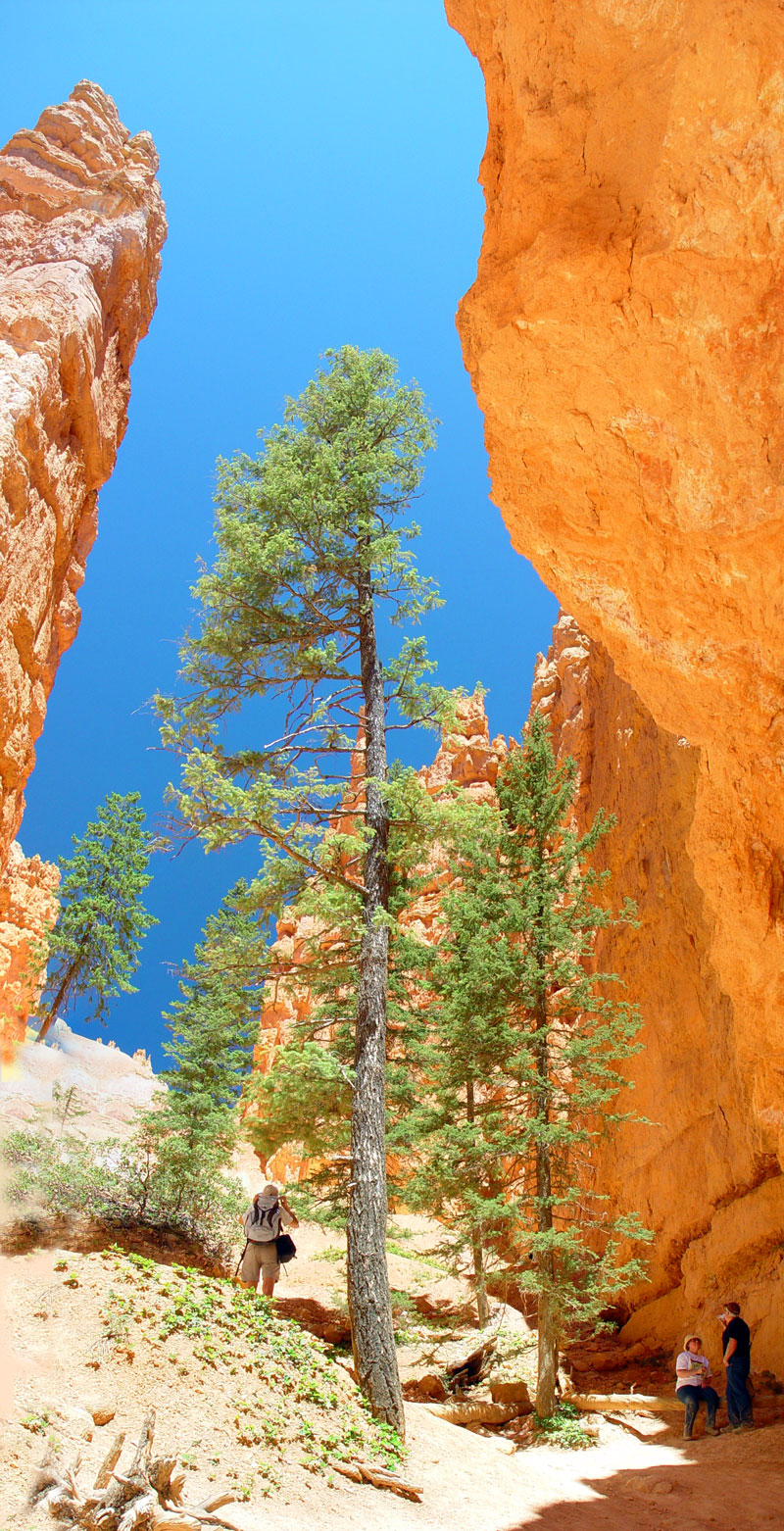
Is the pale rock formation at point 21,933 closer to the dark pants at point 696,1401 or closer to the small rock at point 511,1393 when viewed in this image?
the small rock at point 511,1393

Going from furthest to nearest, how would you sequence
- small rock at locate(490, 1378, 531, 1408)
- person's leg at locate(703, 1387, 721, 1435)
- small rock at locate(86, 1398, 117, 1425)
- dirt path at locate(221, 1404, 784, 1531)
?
small rock at locate(490, 1378, 531, 1408) < person's leg at locate(703, 1387, 721, 1435) < dirt path at locate(221, 1404, 784, 1531) < small rock at locate(86, 1398, 117, 1425)

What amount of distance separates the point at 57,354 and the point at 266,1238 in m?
12.0

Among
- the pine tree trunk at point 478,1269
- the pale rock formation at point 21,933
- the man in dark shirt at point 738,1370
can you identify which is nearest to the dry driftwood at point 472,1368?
the pine tree trunk at point 478,1269

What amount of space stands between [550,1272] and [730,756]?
7.05 metres

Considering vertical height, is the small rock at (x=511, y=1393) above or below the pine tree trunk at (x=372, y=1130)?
below

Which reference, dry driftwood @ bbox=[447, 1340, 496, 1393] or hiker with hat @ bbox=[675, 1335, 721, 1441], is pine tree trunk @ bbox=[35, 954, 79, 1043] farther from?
hiker with hat @ bbox=[675, 1335, 721, 1441]

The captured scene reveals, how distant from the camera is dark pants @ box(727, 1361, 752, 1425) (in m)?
9.07

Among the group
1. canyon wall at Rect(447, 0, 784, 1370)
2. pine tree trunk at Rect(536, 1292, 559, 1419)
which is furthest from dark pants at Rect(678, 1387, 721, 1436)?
canyon wall at Rect(447, 0, 784, 1370)

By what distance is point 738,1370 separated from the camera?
357 inches

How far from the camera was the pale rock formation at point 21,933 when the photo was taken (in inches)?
907

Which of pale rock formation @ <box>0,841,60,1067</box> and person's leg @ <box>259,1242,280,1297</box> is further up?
pale rock formation @ <box>0,841,60,1067</box>

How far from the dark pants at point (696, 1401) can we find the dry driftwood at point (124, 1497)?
5916 mm

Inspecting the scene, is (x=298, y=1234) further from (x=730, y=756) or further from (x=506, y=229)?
(x=506, y=229)

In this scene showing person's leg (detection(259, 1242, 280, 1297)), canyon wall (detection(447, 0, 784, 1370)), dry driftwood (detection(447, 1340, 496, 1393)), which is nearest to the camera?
canyon wall (detection(447, 0, 784, 1370))
